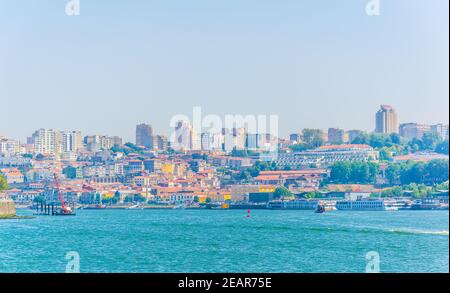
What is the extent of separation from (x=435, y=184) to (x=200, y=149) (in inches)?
356

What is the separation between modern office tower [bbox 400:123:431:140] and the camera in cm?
3769

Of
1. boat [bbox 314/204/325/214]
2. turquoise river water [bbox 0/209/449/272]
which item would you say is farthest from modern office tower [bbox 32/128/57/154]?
turquoise river water [bbox 0/209/449/272]

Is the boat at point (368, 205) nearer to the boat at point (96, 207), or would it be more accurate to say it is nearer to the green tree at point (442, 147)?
the green tree at point (442, 147)

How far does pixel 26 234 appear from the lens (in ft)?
50.2

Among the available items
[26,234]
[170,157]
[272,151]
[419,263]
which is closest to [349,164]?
[272,151]

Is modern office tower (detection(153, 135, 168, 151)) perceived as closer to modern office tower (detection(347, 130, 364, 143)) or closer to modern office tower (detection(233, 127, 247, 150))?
modern office tower (detection(233, 127, 247, 150))

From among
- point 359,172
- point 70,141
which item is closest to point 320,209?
point 359,172

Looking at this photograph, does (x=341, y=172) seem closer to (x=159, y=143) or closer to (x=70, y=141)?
(x=159, y=143)

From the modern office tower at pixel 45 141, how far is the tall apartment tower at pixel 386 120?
524 inches

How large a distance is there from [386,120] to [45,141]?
14313mm

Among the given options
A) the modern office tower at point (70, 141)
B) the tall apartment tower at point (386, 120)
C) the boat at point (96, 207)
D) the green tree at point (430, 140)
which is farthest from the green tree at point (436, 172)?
the modern office tower at point (70, 141)

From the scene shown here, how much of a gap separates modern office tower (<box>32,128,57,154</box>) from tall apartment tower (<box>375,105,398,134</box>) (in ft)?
43.6

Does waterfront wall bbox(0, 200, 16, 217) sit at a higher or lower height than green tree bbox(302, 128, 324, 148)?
lower

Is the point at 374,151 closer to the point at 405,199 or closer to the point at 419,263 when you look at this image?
the point at 405,199
